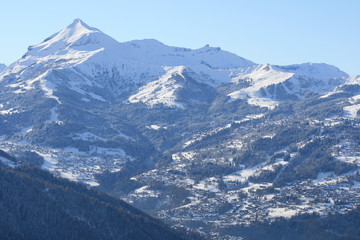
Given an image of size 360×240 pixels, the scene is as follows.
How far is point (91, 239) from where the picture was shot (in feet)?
648

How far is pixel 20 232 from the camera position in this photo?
187 meters

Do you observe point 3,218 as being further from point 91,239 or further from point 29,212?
point 91,239

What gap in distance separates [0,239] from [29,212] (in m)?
22.5

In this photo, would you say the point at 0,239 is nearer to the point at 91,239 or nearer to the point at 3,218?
the point at 3,218

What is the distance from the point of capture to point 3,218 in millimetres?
190000

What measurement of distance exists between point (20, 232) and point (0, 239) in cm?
1051

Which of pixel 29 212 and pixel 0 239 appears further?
pixel 29 212

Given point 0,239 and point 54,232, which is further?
point 54,232

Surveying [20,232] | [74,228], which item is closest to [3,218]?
[20,232]

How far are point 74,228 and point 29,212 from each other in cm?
1166

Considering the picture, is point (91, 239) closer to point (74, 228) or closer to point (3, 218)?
point (74, 228)

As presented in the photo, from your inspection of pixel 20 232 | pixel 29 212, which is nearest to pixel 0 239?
pixel 20 232

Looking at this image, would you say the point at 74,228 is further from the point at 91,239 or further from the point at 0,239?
the point at 0,239

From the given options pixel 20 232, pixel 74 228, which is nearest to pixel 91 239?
pixel 74 228
